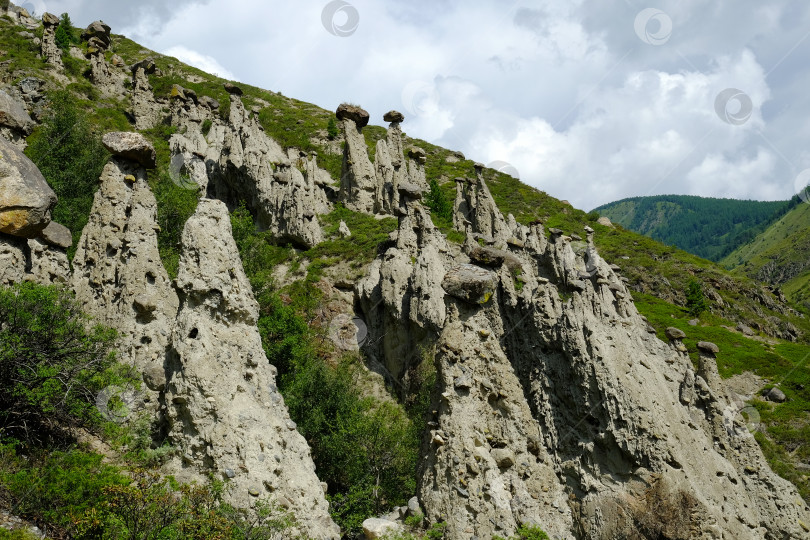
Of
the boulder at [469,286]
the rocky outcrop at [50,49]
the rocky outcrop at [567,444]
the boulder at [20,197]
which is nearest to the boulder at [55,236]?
the boulder at [20,197]

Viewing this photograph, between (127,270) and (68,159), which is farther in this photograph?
(68,159)

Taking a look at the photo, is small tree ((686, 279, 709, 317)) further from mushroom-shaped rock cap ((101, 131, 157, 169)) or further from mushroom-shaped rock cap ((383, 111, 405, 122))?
mushroom-shaped rock cap ((101, 131, 157, 169))

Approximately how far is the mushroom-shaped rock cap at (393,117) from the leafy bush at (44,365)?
4490 centimetres

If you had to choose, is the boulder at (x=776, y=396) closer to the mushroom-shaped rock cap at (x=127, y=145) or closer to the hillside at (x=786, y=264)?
the mushroom-shaped rock cap at (x=127, y=145)

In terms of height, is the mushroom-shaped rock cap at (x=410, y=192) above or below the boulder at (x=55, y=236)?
above

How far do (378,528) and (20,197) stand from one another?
11860 millimetres

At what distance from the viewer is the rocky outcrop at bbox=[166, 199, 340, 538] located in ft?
31.4

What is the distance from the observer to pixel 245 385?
35.1 feet

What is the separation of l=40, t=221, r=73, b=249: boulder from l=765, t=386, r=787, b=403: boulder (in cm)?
4642

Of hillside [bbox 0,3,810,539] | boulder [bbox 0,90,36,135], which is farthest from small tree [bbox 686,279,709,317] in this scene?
boulder [bbox 0,90,36,135]

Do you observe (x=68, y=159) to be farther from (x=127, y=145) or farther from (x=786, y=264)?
(x=786, y=264)

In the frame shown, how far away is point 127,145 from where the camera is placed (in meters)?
16.4

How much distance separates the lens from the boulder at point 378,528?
9.61m

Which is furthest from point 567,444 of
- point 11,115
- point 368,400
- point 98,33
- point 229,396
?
point 98,33
